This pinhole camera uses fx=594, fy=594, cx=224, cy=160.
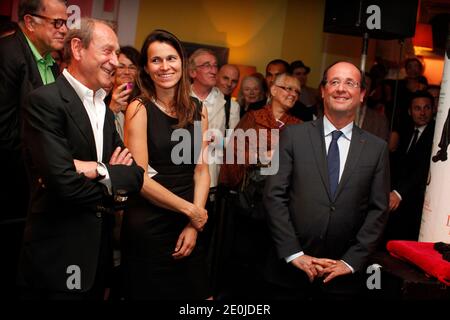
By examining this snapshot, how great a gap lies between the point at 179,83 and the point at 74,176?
3.25 ft

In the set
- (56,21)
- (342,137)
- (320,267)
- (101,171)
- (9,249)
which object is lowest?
(9,249)

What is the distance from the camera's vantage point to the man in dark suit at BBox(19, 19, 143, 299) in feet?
7.78

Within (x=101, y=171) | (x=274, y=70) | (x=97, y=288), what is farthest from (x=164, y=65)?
(x=274, y=70)

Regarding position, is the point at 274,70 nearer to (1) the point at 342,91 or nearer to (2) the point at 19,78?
(1) the point at 342,91

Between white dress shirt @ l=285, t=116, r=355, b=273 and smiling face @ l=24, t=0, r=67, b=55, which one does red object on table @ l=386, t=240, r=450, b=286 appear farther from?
smiling face @ l=24, t=0, r=67, b=55

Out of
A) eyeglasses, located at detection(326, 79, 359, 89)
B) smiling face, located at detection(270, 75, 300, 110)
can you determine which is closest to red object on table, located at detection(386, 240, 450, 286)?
eyeglasses, located at detection(326, 79, 359, 89)

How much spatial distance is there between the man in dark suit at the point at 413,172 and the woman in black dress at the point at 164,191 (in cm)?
219

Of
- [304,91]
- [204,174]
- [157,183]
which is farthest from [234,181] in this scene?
[304,91]

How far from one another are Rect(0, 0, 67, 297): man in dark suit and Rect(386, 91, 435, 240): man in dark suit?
2830mm

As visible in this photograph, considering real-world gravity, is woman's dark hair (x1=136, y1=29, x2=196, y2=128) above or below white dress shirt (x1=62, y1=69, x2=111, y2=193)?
above

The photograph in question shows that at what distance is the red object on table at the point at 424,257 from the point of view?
3.04 meters

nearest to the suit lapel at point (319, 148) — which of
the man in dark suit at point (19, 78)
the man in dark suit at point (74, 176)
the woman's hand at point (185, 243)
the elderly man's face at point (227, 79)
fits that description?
the woman's hand at point (185, 243)

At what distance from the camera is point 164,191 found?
2984mm

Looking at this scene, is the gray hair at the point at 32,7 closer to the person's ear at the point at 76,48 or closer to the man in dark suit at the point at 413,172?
the person's ear at the point at 76,48
